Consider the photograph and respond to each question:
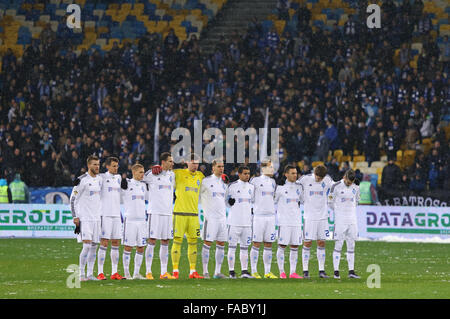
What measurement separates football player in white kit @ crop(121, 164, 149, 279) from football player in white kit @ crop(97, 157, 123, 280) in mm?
164

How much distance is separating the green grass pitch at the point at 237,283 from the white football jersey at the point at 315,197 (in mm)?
1159

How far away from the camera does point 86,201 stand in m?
16.3

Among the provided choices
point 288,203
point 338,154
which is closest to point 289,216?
point 288,203

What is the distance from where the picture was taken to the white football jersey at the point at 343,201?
1730 centimetres

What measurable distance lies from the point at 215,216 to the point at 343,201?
2351 millimetres

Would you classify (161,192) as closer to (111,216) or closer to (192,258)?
(111,216)

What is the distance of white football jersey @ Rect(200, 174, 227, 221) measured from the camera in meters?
17.2

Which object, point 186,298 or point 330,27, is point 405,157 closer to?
point 330,27

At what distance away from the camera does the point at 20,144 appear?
3067 cm

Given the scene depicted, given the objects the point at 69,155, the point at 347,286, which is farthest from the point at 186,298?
the point at 69,155

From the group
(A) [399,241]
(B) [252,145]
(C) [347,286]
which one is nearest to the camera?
(C) [347,286]

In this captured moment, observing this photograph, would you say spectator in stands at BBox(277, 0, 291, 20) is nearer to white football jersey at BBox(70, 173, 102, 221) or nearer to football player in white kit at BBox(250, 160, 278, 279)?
football player in white kit at BBox(250, 160, 278, 279)
